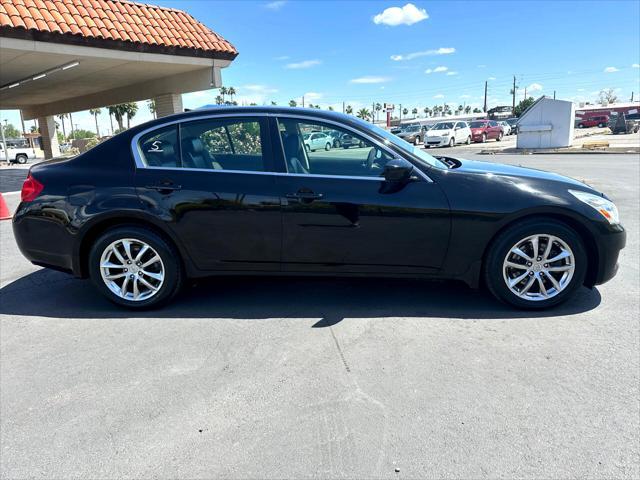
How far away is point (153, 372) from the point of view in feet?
9.77

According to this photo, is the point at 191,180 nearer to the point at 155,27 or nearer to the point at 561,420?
the point at 561,420

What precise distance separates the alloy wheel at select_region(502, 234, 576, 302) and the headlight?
1.23ft

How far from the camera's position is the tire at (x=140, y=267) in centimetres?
383

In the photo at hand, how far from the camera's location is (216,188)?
3.71m

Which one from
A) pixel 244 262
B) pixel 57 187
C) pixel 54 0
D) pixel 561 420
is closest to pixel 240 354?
pixel 244 262

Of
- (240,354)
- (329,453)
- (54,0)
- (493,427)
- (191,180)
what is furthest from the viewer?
(54,0)

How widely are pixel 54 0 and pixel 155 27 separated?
216cm

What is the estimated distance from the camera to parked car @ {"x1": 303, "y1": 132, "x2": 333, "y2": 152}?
3850mm

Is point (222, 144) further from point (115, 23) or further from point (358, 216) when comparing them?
point (115, 23)

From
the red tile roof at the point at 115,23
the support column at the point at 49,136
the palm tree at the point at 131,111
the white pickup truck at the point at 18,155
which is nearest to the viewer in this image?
the red tile roof at the point at 115,23

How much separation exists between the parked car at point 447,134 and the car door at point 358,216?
27385 millimetres

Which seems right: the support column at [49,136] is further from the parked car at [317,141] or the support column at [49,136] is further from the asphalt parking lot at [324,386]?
the parked car at [317,141]

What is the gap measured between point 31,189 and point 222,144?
1.73 metres

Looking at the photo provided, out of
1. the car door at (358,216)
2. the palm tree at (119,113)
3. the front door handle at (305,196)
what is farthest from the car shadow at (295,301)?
the palm tree at (119,113)
